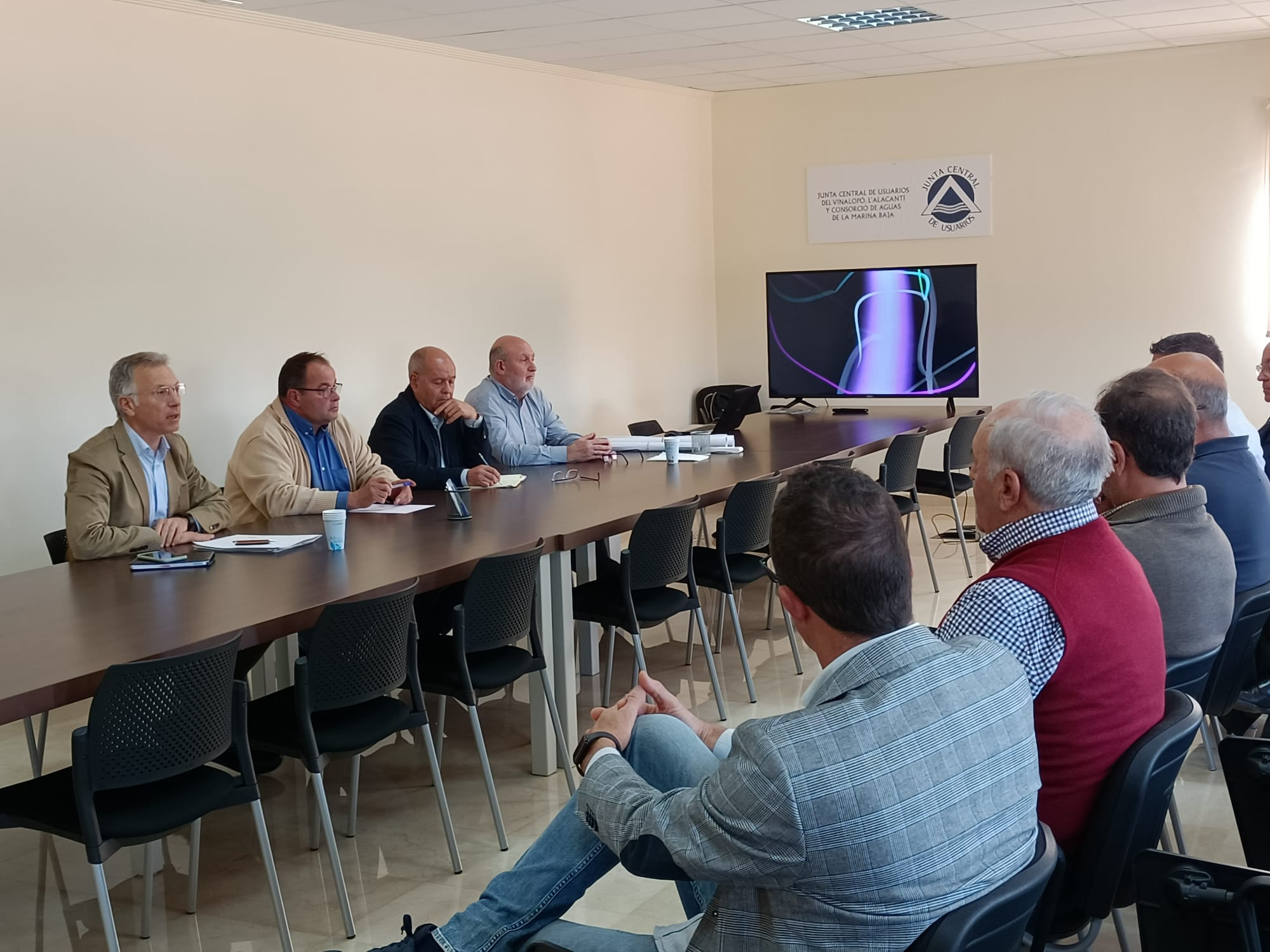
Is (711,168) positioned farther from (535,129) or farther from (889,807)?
(889,807)

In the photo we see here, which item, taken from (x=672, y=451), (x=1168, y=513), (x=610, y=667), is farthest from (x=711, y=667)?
(x=1168, y=513)

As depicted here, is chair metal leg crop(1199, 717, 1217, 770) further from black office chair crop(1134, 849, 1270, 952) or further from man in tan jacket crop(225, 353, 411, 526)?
man in tan jacket crop(225, 353, 411, 526)

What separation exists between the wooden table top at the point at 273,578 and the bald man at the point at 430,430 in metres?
0.28

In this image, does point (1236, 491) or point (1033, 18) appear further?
point (1033, 18)

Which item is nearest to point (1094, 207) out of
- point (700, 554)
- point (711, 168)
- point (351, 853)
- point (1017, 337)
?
point (1017, 337)

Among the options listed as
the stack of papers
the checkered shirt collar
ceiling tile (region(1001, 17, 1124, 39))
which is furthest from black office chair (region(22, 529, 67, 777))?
ceiling tile (region(1001, 17, 1124, 39))

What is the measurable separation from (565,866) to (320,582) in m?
1.49

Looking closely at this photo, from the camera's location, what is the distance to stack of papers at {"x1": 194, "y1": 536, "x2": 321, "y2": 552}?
13.1 feet

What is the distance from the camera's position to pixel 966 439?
24.3 ft

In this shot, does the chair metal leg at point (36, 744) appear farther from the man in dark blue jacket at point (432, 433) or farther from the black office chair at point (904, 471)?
the black office chair at point (904, 471)

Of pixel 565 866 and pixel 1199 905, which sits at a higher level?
pixel 1199 905

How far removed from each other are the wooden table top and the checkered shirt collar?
1.71m

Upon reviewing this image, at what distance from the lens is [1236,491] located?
3.46m

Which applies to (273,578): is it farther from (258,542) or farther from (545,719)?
(545,719)
